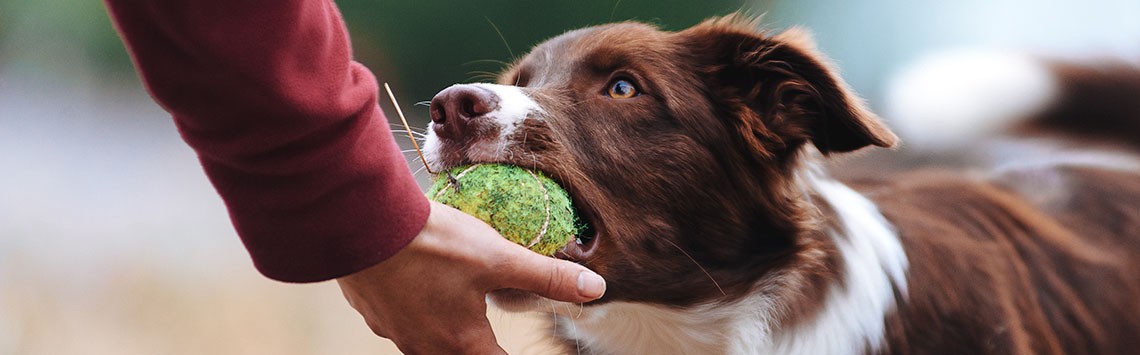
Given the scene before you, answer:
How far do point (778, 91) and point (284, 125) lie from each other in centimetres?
92

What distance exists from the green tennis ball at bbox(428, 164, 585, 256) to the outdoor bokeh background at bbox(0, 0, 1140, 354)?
140 cm

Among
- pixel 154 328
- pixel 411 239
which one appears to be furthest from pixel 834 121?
pixel 154 328

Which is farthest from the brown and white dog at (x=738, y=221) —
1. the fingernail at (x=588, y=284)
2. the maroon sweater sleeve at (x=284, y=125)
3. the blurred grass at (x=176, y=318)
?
the blurred grass at (x=176, y=318)

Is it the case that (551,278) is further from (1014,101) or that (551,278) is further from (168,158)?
(168,158)

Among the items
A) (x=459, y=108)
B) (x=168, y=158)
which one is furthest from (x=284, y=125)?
(x=168, y=158)

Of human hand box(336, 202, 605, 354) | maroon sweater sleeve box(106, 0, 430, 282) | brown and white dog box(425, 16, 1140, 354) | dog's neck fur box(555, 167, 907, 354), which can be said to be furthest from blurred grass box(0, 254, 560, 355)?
maroon sweater sleeve box(106, 0, 430, 282)

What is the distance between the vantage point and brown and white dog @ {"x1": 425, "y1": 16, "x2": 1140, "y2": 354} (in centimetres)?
166

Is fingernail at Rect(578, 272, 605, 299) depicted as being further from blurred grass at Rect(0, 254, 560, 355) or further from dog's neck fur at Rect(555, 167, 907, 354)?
blurred grass at Rect(0, 254, 560, 355)

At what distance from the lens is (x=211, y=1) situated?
43.8 inches

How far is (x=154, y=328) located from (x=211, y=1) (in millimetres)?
2635

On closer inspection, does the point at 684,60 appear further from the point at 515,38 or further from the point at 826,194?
the point at 515,38

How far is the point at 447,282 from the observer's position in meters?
1.34

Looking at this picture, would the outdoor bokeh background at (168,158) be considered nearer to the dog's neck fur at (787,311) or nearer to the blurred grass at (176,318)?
the blurred grass at (176,318)

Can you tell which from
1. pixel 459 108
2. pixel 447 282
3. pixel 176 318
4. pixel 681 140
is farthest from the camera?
pixel 176 318
